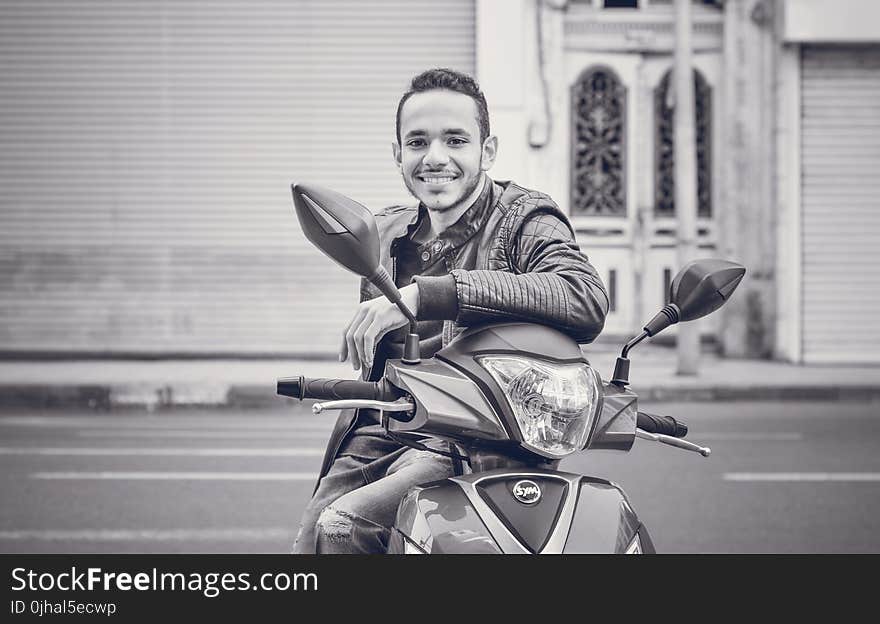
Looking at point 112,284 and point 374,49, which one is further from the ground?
point 374,49

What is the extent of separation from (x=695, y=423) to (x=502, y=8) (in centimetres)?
689

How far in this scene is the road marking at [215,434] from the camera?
25.7 ft

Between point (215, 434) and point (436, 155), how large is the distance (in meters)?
6.51

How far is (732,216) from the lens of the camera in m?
13.2

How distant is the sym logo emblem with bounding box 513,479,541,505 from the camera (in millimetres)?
1500

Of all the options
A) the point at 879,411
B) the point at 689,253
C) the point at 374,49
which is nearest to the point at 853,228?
the point at 689,253

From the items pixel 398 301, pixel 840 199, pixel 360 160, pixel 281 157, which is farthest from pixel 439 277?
pixel 840 199

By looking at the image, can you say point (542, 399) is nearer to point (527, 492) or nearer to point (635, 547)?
point (527, 492)

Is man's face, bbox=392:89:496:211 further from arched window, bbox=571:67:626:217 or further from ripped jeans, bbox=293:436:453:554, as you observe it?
arched window, bbox=571:67:626:217

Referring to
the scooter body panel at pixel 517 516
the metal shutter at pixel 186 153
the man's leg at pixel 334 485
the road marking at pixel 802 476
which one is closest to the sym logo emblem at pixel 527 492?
the scooter body panel at pixel 517 516

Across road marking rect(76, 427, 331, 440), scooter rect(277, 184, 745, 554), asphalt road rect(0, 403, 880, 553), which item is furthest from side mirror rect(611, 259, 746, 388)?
road marking rect(76, 427, 331, 440)

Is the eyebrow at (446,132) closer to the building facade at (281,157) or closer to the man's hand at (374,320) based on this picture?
the man's hand at (374,320)
